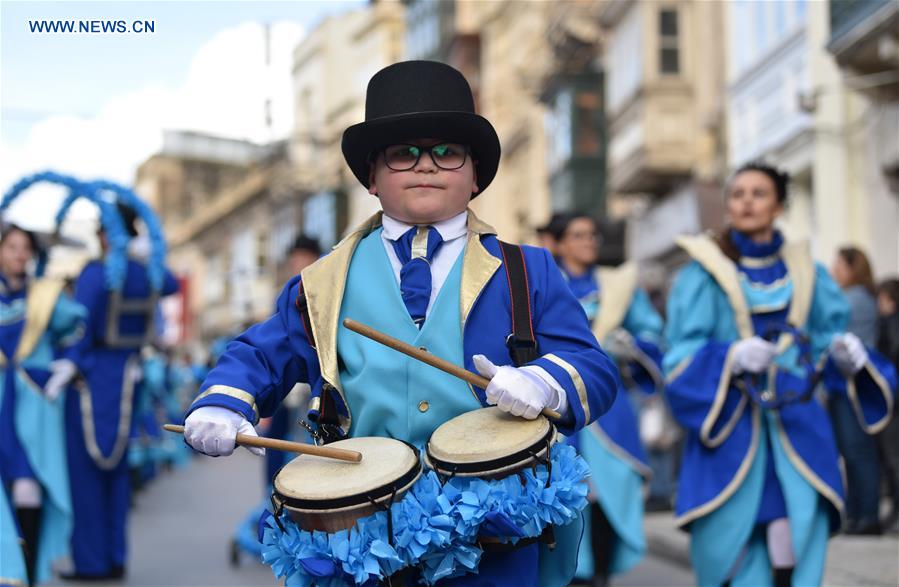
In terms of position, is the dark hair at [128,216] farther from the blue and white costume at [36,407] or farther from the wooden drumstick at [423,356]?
the wooden drumstick at [423,356]

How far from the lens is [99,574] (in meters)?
9.87

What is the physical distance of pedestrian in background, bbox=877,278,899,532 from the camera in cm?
1079

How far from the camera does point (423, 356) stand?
12.8 ft

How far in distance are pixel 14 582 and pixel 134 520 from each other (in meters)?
7.52

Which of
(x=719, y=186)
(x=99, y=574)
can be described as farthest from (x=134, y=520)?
(x=719, y=186)

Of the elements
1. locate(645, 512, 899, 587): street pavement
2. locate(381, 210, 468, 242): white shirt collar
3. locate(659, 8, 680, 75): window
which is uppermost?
locate(659, 8, 680, 75): window

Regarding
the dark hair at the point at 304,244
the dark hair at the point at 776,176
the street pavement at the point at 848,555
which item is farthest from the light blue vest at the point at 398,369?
the dark hair at the point at 304,244

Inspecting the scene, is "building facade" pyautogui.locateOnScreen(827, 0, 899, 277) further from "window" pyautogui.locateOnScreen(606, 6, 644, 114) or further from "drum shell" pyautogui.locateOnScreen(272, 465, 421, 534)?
"drum shell" pyautogui.locateOnScreen(272, 465, 421, 534)

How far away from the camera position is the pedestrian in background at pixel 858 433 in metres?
10.4

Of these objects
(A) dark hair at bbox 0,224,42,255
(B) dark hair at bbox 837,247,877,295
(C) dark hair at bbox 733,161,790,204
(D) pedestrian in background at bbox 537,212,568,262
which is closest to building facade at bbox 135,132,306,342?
(B) dark hair at bbox 837,247,877,295

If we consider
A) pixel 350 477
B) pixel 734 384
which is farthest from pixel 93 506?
pixel 350 477

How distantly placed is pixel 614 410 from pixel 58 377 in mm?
3242

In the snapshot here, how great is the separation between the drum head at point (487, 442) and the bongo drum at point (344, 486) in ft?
0.27

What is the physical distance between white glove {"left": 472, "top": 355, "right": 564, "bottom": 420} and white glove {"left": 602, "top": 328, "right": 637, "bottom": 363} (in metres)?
5.03
